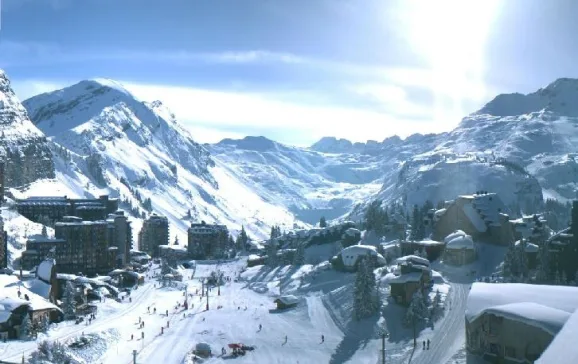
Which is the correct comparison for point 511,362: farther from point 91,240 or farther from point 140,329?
point 91,240

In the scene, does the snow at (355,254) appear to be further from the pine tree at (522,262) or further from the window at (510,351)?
the window at (510,351)

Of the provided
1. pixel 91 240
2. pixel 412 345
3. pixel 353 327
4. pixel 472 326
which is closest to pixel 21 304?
pixel 353 327

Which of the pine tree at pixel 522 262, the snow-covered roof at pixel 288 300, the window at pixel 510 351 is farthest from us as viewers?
the snow-covered roof at pixel 288 300

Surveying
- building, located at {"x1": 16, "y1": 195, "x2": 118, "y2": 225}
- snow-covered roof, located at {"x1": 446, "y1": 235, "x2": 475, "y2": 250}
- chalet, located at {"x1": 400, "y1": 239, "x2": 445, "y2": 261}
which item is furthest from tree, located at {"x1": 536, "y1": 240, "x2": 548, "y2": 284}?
building, located at {"x1": 16, "y1": 195, "x2": 118, "y2": 225}

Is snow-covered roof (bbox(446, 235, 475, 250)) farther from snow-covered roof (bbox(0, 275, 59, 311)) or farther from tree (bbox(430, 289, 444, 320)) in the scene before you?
snow-covered roof (bbox(0, 275, 59, 311))

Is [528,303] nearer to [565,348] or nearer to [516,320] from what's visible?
[516,320]

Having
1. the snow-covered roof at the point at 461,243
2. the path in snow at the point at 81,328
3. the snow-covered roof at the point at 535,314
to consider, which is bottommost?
the path in snow at the point at 81,328

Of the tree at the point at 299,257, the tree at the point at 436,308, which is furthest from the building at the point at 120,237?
the tree at the point at 436,308
